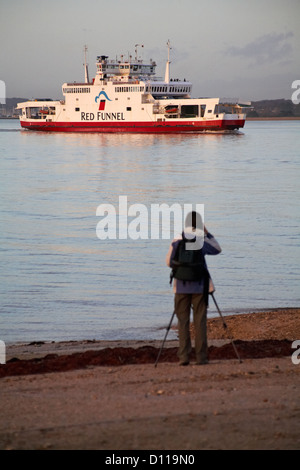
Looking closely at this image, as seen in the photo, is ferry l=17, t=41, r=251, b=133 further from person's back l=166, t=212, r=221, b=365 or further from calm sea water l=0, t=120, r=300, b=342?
person's back l=166, t=212, r=221, b=365

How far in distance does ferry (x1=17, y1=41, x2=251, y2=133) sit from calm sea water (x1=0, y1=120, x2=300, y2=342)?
3469 centimetres

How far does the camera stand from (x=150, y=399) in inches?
193

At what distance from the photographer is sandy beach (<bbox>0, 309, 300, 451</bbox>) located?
4176mm

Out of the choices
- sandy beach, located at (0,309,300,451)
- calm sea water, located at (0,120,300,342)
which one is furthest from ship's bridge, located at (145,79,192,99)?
sandy beach, located at (0,309,300,451)

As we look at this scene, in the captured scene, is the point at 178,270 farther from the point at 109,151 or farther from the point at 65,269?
the point at 109,151

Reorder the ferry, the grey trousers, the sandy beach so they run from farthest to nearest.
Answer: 1. the ferry
2. the grey trousers
3. the sandy beach

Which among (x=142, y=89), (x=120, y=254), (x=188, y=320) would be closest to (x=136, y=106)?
(x=142, y=89)

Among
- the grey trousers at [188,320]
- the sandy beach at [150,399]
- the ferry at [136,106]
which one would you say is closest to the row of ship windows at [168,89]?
the ferry at [136,106]

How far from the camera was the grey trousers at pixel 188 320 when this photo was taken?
18.8 ft

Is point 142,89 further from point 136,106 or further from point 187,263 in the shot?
point 187,263

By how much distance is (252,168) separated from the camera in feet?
139

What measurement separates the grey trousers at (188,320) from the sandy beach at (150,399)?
124 mm

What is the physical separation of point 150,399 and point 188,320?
1014 millimetres
